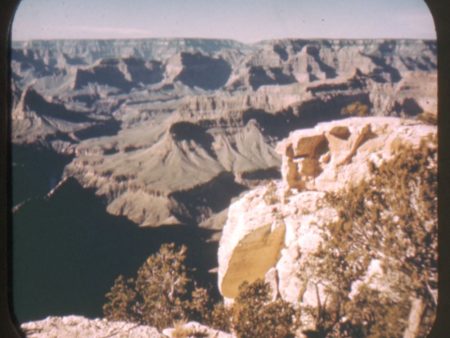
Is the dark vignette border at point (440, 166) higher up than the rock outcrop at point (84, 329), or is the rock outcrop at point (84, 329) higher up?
the dark vignette border at point (440, 166)

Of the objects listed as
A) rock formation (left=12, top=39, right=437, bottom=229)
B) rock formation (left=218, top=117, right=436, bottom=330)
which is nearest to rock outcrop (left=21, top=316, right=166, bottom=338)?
rock formation (left=218, top=117, right=436, bottom=330)

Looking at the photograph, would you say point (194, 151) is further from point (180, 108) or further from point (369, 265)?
point (369, 265)

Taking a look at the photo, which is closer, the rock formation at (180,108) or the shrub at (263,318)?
the shrub at (263,318)

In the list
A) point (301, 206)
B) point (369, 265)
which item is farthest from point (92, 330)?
point (301, 206)

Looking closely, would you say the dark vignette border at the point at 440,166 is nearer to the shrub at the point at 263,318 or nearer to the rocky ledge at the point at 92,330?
the rocky ledge at the point at 92,330

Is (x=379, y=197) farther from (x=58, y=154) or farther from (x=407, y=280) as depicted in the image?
(x=58, y=154)

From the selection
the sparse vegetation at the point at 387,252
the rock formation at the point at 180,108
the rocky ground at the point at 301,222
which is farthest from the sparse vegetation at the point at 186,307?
the rock formation at the point at 180,108

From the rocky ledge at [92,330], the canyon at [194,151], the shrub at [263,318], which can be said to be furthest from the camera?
the canyon at [194,151]
